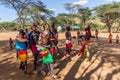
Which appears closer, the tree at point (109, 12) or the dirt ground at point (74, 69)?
the dirt ground at point (74, 69)

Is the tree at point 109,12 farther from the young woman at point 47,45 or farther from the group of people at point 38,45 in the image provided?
the young woman at point 47,45

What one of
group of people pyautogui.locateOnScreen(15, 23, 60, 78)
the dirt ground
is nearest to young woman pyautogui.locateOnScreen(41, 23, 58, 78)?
group of people pyautogui.locateOnScreen(15, 23, 60, 78)

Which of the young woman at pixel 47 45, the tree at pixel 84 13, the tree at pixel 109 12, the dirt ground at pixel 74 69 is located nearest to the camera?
the young woman at pixel 47 45

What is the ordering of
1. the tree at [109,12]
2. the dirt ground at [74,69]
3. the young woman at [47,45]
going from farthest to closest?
the tree at [109,12]
the dirt ground at [74,69]
the young woman at [47,45]

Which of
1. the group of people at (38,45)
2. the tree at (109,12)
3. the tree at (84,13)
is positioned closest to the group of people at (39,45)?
the group of people at (38,45)

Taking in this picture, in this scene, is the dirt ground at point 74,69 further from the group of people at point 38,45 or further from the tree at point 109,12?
the tree at point 109,12

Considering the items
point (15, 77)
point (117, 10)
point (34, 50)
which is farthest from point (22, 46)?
point (117, 10)

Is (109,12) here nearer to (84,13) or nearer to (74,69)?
(84,13)

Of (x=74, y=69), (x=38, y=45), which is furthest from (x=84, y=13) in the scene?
(x=38, y=45)

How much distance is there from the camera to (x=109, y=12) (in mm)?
57719

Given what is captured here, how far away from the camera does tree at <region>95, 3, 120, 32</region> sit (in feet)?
189

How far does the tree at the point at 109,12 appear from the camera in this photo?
189 feet

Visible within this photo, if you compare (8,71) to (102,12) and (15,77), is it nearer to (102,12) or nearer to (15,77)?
(15,77)

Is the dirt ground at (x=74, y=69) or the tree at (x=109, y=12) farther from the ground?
the tree at (x=109, y=12)
